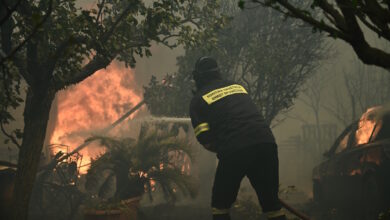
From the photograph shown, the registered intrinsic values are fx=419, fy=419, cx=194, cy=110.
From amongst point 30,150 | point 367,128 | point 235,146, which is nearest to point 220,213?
point 235,146

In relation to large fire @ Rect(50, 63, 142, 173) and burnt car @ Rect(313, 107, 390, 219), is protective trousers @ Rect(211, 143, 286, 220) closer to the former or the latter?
burnt car @ Rect(313, 107, 390, 219)

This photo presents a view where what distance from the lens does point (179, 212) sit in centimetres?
890

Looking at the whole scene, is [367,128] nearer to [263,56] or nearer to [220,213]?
[263,56]

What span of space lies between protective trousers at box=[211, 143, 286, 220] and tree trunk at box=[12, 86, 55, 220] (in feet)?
7.75

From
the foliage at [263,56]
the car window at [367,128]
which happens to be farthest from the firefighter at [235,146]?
the foliage at [263,56]

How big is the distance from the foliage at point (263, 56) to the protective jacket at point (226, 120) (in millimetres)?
4717

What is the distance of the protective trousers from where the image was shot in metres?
4.60

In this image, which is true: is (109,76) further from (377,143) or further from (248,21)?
(377,143)

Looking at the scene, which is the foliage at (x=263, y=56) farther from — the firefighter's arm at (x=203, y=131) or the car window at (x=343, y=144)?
the firefighter's arm at (x=203, y=131)

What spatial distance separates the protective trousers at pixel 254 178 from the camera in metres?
4.60

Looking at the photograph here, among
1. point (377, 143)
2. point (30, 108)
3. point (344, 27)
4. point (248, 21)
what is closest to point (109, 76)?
point (248, 21)

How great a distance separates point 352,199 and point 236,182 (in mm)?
3000

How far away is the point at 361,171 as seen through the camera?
6.29m

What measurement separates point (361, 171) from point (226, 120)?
8.87 ft
